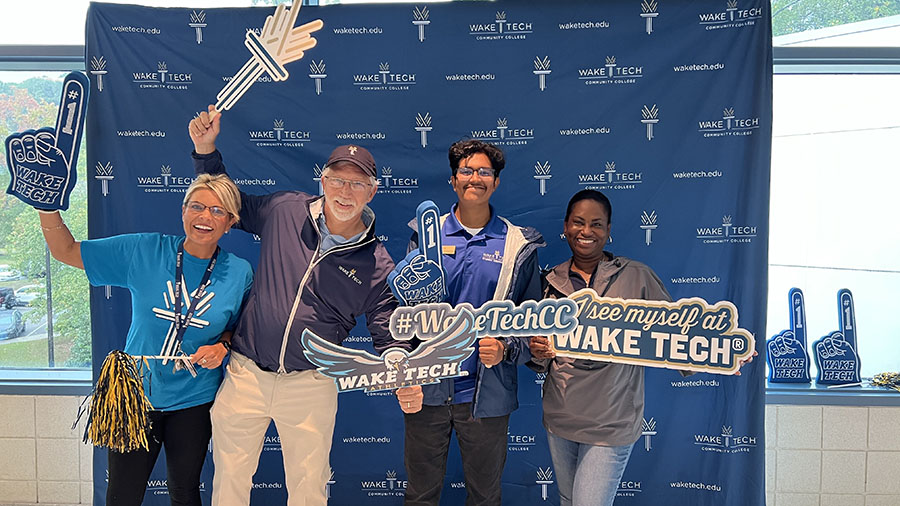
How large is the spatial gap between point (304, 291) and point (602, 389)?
3.53 feet

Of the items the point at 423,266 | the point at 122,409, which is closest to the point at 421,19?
the point at 423,266

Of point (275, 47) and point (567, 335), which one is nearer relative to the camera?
point (567, 335)

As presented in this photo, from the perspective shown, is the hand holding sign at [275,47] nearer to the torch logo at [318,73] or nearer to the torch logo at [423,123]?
the torch logo at [318,73]

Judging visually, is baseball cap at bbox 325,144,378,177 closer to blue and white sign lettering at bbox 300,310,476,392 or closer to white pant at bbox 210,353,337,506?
blue and white sign lettering at bbox 300,310,476,392

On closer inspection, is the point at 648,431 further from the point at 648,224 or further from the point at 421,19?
the point at 421,19

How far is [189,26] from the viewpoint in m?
2.77

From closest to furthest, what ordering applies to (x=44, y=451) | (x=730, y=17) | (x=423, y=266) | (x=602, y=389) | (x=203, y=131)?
(x=423, y=266) < (x=602, y=389) < (x=203, y=131) < (x=730, y=17) < (x=44, y=451)

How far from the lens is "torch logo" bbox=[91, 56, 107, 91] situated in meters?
2.77

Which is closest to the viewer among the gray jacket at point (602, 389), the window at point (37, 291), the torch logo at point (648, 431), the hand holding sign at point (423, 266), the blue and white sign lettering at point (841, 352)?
the hand holding sign at point (423, 266)

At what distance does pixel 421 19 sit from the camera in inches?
109

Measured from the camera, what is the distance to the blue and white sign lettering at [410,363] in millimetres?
2039

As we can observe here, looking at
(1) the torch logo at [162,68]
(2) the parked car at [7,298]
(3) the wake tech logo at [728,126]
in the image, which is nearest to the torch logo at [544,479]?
(3) the wake tech logo at [728,126]

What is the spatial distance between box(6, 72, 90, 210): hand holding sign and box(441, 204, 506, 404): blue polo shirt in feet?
4.58

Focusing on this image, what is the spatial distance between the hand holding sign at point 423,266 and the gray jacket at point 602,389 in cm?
48
